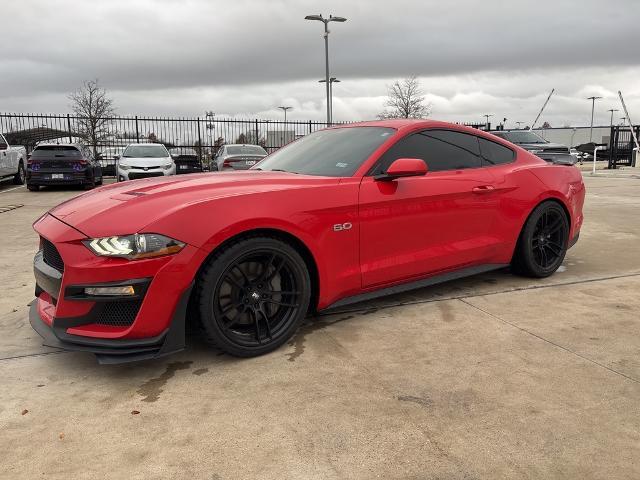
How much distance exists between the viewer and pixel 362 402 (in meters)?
2.59

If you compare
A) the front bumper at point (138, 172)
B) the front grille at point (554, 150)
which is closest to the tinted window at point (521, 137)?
the front grille at point (554, 150)

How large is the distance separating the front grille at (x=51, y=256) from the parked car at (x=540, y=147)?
15101 millimetres

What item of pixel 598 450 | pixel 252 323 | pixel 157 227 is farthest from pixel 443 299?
pixel 157 227

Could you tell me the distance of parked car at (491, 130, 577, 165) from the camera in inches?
634

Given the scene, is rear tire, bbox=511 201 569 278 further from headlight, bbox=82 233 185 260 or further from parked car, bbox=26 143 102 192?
parked car, bbox=26 143 102 192

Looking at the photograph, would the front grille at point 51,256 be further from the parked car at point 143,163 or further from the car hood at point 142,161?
the car hood at point 142,161

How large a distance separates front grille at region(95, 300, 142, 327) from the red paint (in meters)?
0.04

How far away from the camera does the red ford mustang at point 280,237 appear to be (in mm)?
2691

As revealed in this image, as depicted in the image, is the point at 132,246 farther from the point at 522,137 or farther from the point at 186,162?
the point at 186,162

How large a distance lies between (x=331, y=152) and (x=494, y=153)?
148cm

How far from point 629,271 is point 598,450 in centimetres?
348

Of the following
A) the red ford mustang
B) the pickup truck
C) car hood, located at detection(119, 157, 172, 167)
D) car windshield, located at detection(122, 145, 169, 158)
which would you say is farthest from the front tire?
the pickup truck

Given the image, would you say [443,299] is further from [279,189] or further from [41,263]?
[41,263]

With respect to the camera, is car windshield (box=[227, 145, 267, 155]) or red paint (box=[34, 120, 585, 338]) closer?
red paint (box=[34, 120, 585, 338])
